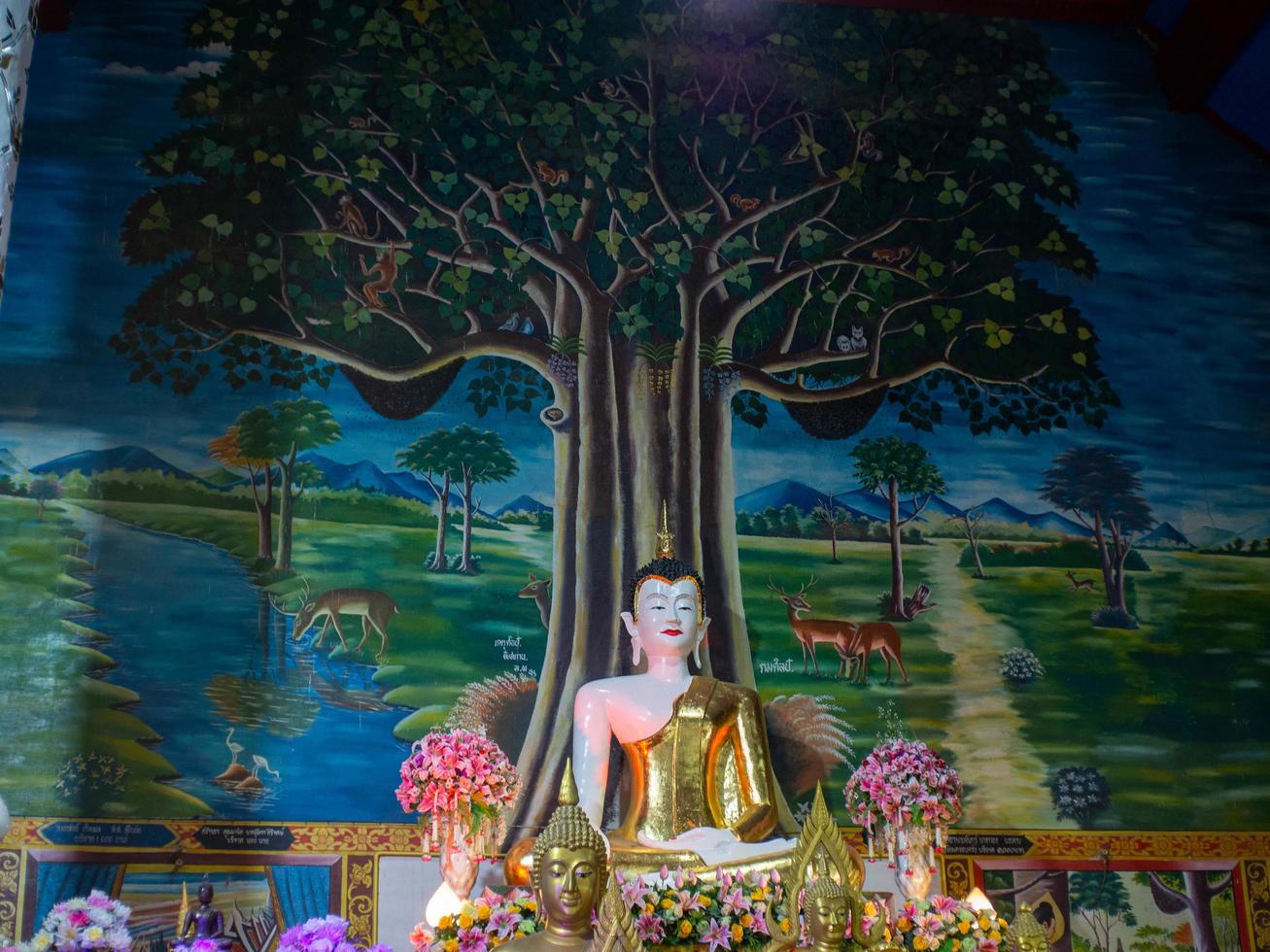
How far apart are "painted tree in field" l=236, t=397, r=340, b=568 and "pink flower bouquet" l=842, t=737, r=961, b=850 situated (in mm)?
3014

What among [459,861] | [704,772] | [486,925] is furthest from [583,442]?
[486,925]

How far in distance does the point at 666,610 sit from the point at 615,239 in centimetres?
221

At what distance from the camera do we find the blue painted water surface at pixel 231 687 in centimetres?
644

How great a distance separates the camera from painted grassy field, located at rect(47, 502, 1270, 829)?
684 cm

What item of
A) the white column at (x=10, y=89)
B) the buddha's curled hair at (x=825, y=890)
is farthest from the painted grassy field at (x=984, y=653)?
the buddha's curled hair at (x=825, y=890)

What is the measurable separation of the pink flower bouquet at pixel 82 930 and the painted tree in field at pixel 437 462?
126 inches

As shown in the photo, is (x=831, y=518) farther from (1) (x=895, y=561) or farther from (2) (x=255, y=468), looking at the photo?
(2) (x=255, y=468)

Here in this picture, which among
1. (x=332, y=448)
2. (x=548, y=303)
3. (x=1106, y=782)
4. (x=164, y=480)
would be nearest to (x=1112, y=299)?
(x=1106, y=782)

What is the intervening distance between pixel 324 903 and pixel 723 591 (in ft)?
8.00

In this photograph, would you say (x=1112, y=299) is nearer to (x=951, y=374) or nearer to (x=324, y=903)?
(x=951, y=374)

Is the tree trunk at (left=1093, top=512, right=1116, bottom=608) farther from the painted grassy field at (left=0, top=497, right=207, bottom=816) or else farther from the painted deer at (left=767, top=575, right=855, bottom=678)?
the painted grassy field at (left=0, top=497, right=207, bottom=816)

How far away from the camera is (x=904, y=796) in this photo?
6422 millimetres

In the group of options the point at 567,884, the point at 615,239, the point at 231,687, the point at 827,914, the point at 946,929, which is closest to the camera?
the point at 827,914

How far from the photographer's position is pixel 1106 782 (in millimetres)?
7012
